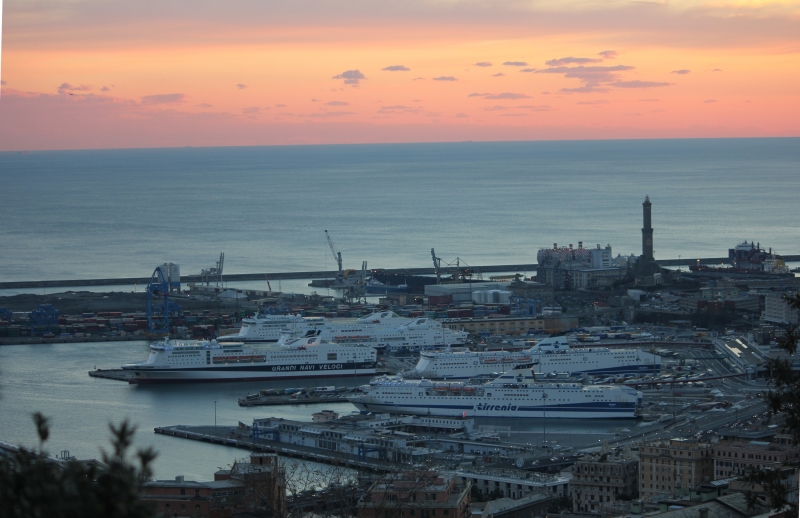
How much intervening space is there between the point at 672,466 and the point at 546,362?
5479 millimetres

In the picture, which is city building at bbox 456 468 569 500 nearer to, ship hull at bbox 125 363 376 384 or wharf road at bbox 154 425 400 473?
wharf road at bbox 154 425 400 473

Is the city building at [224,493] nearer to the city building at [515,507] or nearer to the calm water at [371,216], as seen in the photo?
the city building at [515,507]

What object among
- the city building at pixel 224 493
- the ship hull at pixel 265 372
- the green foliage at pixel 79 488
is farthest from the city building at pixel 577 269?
the green foliage at pixel 79 488

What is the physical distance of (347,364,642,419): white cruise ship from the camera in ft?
35.0

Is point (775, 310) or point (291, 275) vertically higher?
point (291, 275)

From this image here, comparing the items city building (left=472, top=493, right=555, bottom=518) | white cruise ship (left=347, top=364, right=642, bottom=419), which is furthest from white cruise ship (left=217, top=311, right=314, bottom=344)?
city building (left=472, top=493, right=555, bottom=518)

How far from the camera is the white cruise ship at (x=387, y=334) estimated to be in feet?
46.9

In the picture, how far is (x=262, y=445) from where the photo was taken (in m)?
8.67

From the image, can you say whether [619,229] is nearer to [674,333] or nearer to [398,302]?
[398,302]

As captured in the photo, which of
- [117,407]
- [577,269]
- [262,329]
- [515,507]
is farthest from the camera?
[577,269]

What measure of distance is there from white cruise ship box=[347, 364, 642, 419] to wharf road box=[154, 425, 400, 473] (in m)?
1.88

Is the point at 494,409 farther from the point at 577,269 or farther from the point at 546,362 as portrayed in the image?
the point at 577,269

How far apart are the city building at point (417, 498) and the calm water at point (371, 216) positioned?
16023 millimetres

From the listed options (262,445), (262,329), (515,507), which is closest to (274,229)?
(262,329)
